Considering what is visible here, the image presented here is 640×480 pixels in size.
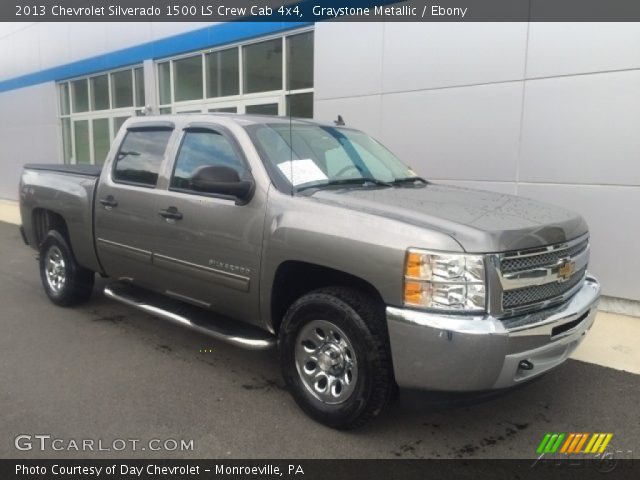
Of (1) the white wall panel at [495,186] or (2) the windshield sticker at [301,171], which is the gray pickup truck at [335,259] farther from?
(1) the white wall panel at [495,186]

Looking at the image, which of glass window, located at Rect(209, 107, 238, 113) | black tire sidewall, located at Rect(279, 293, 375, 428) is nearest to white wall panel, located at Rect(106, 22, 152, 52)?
glass window, located at Rect(209, 107, 238, 113)

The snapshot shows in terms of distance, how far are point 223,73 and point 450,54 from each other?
5.76 m

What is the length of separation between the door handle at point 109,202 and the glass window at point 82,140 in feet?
39.8

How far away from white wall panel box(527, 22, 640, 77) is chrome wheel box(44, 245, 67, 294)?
5756 mm

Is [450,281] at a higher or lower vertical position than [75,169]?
lower

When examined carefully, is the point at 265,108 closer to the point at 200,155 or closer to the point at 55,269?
the point at 55,269

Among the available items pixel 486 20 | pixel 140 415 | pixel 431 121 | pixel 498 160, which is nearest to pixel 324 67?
pixel 431 121

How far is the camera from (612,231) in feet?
20.1

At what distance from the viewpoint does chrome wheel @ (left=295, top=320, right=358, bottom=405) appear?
326 cm

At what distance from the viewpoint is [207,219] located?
3.98 m

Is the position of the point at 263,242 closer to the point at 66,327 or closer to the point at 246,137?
the point at 246,137

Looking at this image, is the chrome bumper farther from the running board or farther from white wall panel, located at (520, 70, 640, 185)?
white wall panel, located at (520, 70, 640, 185)
